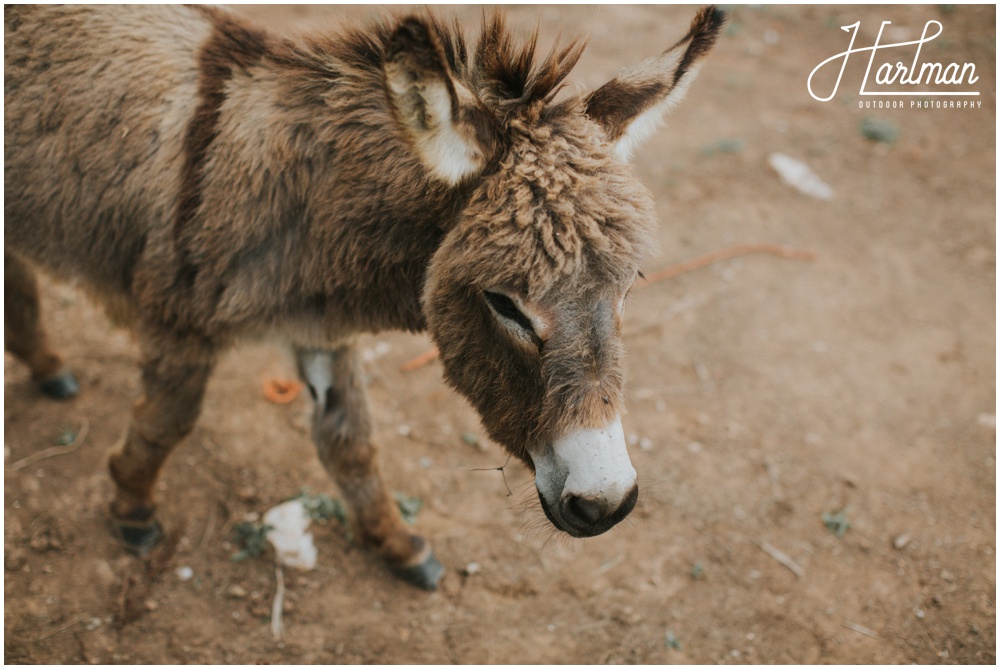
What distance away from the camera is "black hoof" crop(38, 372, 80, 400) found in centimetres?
367

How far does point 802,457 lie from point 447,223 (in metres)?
2.72

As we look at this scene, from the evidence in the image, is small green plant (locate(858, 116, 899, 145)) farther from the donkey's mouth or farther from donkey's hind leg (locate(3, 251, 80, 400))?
donkey's hind leg (locate(3, 251, 80, 400))

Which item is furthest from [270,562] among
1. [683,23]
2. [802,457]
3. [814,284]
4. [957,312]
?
[683,23]

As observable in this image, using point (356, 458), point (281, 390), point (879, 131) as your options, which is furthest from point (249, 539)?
point (879, 131)

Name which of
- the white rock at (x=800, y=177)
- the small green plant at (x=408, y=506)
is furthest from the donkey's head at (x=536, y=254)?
the white rock at (x=800, y=177)

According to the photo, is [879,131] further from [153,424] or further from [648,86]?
[153,424]

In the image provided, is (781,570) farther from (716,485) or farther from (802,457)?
(802,457)

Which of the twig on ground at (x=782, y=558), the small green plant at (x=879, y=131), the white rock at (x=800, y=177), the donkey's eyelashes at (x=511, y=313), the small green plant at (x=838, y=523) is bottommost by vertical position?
the twig on ground at (x=782, y=558)

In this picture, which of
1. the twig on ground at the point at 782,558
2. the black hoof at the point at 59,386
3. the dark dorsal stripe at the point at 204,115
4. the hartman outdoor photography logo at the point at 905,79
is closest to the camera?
the dark dorsal stripe at the point at 204,115

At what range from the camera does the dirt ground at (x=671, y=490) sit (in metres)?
2.87

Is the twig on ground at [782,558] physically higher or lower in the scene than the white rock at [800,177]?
lower

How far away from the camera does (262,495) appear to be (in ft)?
11.0

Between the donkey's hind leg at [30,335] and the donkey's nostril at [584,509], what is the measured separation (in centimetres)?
308

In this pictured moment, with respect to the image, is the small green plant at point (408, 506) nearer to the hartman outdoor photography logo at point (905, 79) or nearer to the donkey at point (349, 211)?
the donkey at point (349, 211)
